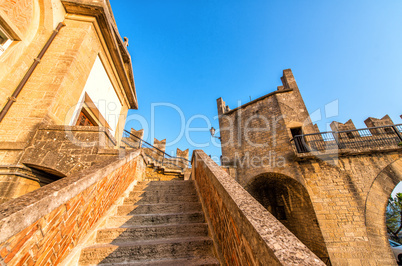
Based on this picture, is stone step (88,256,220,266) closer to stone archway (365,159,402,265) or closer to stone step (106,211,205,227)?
stone step (106,211,205,227)

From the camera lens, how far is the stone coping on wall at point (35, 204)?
44.5 inches

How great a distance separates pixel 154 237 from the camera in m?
2.44

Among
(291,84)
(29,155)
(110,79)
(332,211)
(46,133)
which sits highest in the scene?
(291,84)

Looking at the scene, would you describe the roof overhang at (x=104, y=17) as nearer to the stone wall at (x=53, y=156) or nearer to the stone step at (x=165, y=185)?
the stone wall at (x=53, y=156)

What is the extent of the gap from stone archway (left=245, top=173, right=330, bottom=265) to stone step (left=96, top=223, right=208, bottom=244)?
25.7ft

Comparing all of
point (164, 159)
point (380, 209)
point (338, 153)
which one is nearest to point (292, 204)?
point (380, 209)

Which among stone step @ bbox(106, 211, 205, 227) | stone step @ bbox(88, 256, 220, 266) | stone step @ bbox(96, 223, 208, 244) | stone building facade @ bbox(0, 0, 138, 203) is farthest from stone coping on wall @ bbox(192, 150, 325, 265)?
stone building facade @ bbox(0, 0, 138, 203)

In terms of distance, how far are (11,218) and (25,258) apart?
0.46 meters

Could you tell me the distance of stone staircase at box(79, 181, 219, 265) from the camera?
6.46ft

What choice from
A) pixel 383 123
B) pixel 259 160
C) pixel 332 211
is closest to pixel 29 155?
pixel 259 160

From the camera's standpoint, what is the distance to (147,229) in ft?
8.25

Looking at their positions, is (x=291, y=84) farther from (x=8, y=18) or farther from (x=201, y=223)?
(x=8, y=18)

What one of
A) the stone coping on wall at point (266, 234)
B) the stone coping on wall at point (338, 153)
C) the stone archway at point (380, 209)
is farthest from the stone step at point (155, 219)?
the stone archway at point (380, 209)

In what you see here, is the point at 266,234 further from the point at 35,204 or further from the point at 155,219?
the point at 155,219
